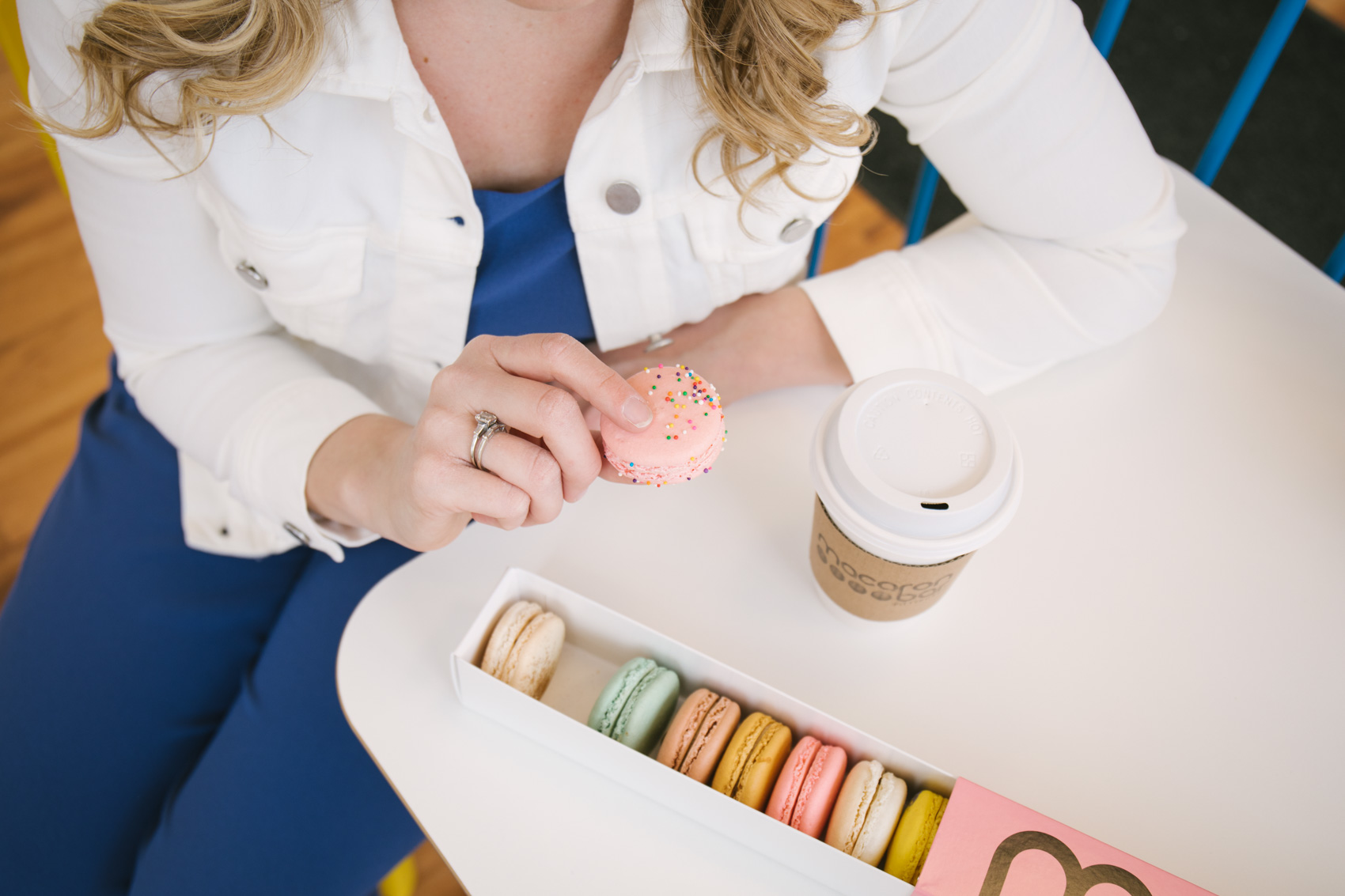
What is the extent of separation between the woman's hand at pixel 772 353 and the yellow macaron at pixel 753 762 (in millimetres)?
321

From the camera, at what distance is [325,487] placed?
0.78 metres

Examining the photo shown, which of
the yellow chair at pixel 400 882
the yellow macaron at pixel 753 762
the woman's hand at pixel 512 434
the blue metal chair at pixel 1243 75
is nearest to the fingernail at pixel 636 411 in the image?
the woman's hand at pixel 512 434

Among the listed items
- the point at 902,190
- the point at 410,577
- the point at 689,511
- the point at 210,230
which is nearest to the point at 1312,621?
the point at 689,511

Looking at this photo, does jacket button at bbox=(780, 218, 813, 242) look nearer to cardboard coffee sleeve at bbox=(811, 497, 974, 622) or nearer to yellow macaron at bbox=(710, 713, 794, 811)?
cardboard coffee sleeve at bbox=(811, 497, 974, 622)

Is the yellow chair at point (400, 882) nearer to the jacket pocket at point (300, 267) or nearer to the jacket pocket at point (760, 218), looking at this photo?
the jacket pocket at point (300, 267)

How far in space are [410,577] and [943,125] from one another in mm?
601

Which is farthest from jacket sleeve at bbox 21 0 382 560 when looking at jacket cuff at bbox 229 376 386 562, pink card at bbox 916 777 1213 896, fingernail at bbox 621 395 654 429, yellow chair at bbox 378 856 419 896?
yellow chair at bbox 378 856 419 896

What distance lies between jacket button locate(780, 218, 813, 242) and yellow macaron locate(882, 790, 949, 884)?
497 mm

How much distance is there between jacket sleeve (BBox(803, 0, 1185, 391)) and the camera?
0.74 m

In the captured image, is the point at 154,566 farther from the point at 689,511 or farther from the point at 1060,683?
the point at 1060,683

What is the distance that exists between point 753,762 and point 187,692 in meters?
0.65

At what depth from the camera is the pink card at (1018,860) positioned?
0.55m

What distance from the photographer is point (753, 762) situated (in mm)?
599

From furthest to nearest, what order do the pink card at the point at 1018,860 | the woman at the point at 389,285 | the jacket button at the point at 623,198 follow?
the jacket button at the point at 623,198 → the woman at the point at 389,285 → the pink card at the point at 1018,860
